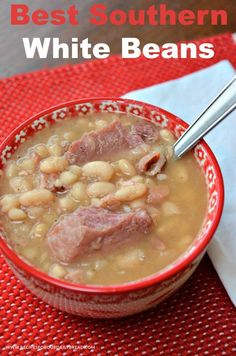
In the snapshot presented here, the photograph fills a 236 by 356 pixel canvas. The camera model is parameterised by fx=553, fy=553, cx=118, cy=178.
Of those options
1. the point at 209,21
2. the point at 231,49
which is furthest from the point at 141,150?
the point at 209,21

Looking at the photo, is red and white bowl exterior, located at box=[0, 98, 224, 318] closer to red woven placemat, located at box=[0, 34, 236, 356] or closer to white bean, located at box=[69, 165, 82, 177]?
red woven placemat, located at box=[0, 34, 236, 356]

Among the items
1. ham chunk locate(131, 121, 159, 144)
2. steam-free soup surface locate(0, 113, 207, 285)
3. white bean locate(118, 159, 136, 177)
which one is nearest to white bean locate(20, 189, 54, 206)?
steam-free soup surface locate(0, 113, 207, 285)

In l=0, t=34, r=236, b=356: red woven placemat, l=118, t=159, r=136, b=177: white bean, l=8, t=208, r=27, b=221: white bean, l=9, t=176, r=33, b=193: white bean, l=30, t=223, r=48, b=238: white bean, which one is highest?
l=118, t=159, r=136, b=177: white bean

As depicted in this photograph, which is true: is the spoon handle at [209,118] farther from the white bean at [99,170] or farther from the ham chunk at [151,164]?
the white bean at [99,170]

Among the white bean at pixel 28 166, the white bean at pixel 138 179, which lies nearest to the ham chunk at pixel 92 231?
the white bean at pixel 138 179

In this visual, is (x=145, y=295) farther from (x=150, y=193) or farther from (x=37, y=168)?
(x=37, y=168)
